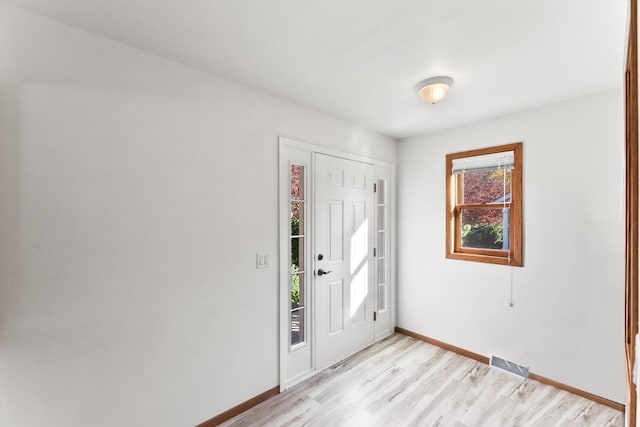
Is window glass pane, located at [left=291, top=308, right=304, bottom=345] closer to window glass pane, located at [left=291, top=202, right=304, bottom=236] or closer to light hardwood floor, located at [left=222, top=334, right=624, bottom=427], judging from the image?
light hardwood floor, located at [left=222, top=334, right=624, bottom=427]

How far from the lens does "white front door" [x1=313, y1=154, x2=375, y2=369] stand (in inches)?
111

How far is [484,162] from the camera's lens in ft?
9.82

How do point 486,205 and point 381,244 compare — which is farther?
point 381,244

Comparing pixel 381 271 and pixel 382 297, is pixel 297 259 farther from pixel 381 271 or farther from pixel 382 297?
pixel 382 297

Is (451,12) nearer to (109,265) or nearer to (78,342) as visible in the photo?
(109,265)

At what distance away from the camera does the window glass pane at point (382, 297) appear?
3.55m

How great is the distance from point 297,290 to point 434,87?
1.96 meters

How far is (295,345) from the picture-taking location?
2.63 meters

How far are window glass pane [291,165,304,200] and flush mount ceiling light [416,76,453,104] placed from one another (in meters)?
1.16

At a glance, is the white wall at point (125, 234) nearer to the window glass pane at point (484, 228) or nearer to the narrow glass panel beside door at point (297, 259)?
the narrow glass panel beside door at point (297, 259)

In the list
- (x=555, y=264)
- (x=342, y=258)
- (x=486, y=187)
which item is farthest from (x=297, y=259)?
(x=555, y=264)

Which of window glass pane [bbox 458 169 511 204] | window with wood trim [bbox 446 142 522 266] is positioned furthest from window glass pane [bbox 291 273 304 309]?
window glass pane [bbox 458 169 511 204]

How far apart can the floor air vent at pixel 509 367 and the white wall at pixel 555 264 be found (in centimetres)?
6

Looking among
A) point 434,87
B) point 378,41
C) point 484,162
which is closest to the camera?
point 378,41
